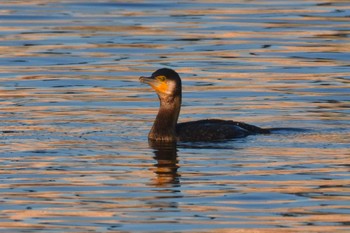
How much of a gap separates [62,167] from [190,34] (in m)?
12.8

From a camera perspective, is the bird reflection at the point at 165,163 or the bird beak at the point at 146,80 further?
the bird beak at the point at 146,80

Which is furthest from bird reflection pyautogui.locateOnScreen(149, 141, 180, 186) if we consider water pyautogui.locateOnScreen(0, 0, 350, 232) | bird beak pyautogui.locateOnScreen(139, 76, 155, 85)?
bird beak pyautogui.locateOnScreen(139, 76, 155, 85)

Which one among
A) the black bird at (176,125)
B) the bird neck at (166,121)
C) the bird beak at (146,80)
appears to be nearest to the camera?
the black bird at (176,125)

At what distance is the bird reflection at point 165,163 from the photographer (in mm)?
15516

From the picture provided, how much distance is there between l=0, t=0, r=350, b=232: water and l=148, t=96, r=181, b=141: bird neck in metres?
0.23

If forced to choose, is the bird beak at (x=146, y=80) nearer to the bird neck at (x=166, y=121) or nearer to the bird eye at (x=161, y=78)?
the bird eye at (x=161, y=78)

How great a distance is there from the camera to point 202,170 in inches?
628

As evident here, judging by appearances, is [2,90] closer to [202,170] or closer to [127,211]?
[202,170]

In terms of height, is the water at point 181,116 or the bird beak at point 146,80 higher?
the bird beak at point 146,80

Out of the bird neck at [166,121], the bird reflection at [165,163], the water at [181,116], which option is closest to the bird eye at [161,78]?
the bird neck at [166,121]

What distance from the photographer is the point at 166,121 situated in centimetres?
1859

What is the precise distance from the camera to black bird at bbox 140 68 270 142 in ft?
59.7

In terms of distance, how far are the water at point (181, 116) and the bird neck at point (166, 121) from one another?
0.76 feet

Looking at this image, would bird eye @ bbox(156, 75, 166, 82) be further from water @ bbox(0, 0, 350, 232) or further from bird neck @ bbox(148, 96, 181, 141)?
water @ bbox(0, 0, 350, 232)
